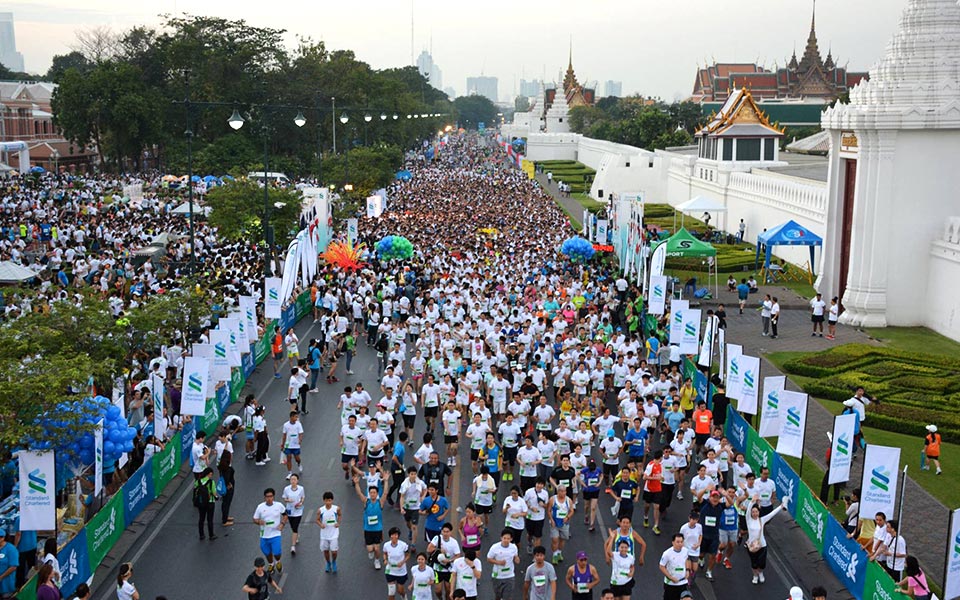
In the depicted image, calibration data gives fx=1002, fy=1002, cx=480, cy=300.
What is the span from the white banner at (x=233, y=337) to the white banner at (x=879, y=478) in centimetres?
1268

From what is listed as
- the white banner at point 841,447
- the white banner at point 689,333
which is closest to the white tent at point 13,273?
the white banner at point 689,333

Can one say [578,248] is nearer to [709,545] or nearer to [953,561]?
[709,545]

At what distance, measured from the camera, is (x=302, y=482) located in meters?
16.9

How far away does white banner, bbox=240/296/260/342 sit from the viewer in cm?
2302

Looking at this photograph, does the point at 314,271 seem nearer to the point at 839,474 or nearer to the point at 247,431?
the point at 247,431

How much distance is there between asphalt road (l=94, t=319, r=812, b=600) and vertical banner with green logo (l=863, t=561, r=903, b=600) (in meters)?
1.30

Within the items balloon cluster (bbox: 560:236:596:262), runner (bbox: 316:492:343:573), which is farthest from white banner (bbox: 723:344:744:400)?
balloon cluster (bbox: 560:236:596:262)

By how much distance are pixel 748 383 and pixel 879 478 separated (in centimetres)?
536

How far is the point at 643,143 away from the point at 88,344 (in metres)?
89.5

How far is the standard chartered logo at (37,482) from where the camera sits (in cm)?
1282

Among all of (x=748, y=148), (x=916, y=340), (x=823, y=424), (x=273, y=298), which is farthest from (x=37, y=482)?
(x=748, y=148)

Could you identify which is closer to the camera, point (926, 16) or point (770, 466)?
point (770, 466)

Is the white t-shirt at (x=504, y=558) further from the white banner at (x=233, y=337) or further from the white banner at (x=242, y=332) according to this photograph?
the white banner at (x=242, y=332)

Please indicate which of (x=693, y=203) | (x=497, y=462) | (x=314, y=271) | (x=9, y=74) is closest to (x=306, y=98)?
(x=693, y=203)
